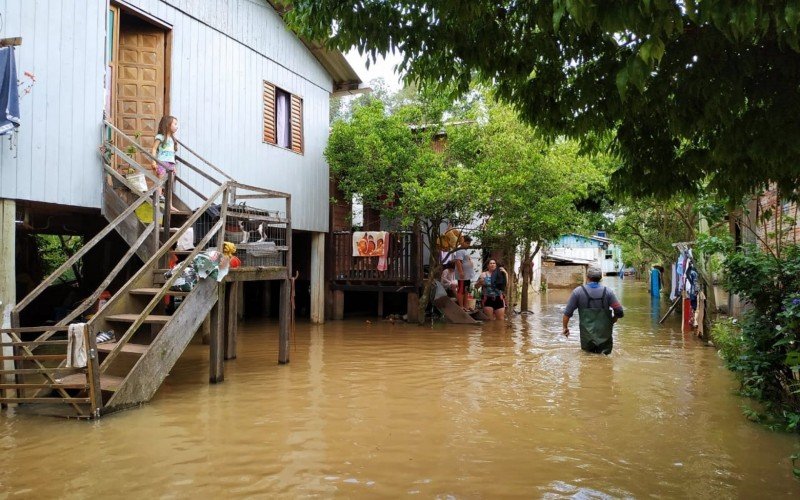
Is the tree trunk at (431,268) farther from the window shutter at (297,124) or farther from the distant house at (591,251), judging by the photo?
the distant house at (591,251)

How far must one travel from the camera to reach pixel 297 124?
15.0 metres

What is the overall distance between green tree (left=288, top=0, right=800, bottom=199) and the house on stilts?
165 inches

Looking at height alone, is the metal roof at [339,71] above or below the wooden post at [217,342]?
above

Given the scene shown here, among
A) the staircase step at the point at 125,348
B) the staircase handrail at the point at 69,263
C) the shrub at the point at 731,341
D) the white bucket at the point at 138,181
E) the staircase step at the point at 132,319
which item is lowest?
the shrub at the point at 731,341

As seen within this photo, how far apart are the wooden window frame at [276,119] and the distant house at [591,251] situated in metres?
20.3

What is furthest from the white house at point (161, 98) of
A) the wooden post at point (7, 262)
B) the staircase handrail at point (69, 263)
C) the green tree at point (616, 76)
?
the green tree at point (616, 76)

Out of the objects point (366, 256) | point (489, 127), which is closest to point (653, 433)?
point (489, 127)

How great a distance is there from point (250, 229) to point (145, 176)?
8.97 feet

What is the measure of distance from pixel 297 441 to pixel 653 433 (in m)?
3.56

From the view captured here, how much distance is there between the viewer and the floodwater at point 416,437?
4.88 meters

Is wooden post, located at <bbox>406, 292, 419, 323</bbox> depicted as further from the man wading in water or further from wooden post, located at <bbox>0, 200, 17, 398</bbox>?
wooden post, located at <bbox>0, 200, 17, 398</bbox>

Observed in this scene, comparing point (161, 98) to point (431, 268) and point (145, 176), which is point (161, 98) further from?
point (431, 268)

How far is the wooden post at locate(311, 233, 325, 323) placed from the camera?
16.2m

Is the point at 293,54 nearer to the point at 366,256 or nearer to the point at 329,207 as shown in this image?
the point at 329,207
